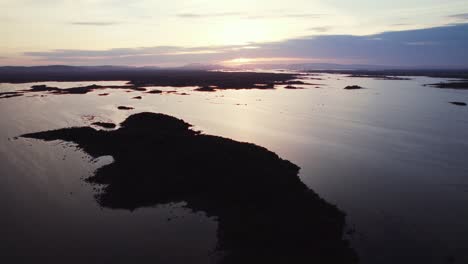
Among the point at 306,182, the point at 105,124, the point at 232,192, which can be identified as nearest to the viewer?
the point at 232,192

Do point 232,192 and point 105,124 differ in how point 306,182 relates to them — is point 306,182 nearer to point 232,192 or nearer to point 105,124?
point 232,192

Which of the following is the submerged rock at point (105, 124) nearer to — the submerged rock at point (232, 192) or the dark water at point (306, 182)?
the dark water at point (306, 182)

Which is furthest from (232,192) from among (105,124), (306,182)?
(105,124)

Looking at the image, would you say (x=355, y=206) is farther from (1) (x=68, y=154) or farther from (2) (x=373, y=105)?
(2) (x=373, y=105)

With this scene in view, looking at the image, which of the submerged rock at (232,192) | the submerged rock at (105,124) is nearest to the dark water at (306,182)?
the submerged rock at (232,192)

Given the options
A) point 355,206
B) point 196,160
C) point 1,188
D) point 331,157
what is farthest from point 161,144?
point 355,206

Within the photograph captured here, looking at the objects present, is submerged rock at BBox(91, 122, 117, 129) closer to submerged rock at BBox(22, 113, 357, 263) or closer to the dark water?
the dark water
